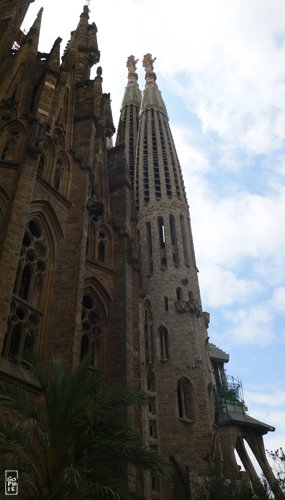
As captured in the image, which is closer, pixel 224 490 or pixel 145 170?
pixel 224 490

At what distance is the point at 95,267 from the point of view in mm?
16781

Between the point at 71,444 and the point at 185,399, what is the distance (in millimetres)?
15717

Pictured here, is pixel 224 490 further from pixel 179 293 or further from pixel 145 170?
pixel 145 170

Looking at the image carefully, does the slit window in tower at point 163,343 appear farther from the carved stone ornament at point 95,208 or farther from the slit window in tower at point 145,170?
the slit window in tower at point 145,170

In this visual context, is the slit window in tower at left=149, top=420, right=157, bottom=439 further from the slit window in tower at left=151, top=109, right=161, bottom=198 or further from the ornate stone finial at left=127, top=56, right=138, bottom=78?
the ornate stone finial at left=127, top=56, right=138, bottom=78

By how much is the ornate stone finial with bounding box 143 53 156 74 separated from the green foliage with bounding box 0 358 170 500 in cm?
4992

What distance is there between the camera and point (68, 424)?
7988 mm

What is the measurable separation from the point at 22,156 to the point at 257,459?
807 inches

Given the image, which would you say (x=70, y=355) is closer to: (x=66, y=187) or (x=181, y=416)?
(x=66, y=187)

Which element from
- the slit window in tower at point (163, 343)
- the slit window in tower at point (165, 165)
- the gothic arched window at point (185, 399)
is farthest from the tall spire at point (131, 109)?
the gothic arched window at point (185, 399)

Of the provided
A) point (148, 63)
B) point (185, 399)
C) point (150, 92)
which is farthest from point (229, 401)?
point (148, 63)

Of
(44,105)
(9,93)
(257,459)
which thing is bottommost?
(257,459)

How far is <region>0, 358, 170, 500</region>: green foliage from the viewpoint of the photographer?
7457 mm

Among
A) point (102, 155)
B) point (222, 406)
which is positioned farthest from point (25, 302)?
point (222, 406)
